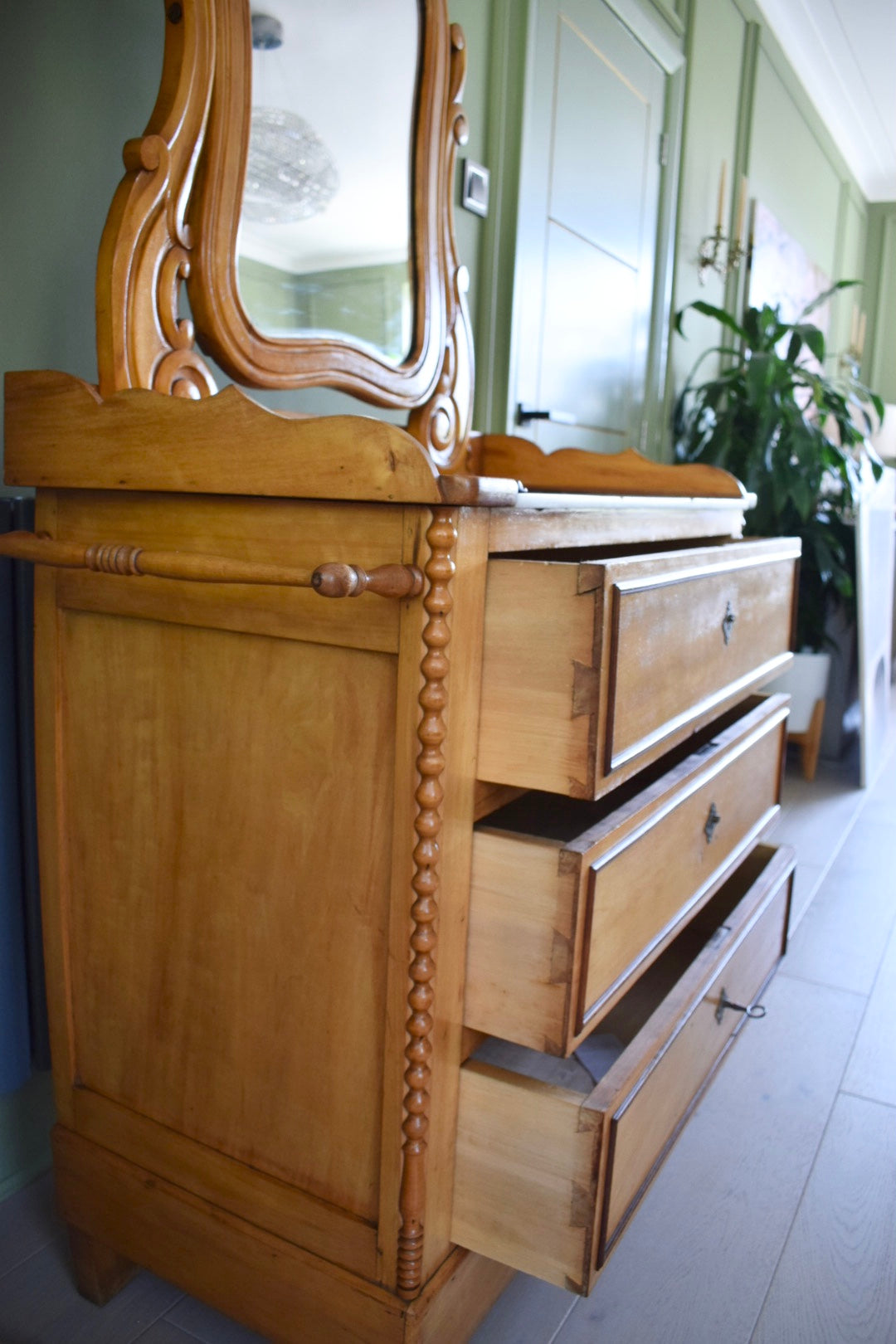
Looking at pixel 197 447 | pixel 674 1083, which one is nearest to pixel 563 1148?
pixel 674 1083

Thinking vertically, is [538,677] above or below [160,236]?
below

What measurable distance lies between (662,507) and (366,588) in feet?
1.56

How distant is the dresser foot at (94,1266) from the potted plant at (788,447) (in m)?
2.33

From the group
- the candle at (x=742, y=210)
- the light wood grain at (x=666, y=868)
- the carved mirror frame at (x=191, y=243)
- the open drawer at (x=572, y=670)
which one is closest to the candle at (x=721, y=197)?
the candle at (x=742, y=210)

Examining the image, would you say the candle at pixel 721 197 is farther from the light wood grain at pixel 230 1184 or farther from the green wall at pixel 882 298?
the green wall at pixel 882 298

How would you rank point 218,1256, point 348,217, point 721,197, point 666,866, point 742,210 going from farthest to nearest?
point 742,210 → point 721,197 → point 348,217 → point 666,866 → point 218,1256

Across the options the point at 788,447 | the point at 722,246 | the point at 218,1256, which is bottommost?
the point at 218,1256

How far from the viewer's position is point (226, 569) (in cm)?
76

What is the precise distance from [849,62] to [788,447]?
2.03 metres

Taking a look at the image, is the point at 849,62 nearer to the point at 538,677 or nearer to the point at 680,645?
the point at 680,645

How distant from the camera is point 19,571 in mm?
1094

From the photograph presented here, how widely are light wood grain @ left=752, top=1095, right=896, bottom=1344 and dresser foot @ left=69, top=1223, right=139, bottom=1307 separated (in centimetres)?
66

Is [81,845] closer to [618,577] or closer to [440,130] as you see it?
[618,577]

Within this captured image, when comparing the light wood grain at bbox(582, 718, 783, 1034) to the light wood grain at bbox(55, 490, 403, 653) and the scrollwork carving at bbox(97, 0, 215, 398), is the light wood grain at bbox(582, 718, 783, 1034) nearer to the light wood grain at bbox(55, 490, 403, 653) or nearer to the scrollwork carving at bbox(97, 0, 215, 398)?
the light wood grain at bbox(55, 490, 403, 653)
